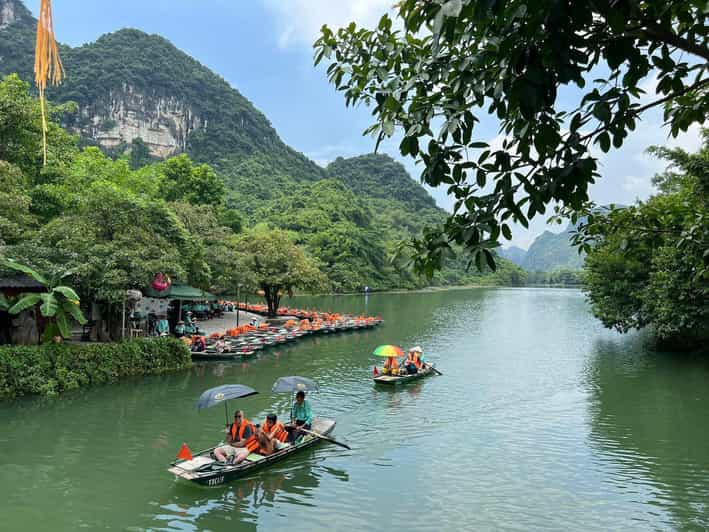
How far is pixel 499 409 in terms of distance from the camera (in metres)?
17.5

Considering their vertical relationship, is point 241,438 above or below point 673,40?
below

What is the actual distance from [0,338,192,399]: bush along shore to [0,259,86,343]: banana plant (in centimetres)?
83

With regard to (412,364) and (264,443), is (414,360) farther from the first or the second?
(264,443)

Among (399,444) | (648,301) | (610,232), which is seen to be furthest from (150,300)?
(648,301)

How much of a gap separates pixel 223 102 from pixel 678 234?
158469 mm

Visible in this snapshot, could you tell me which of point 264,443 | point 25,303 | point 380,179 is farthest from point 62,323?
point 380,179

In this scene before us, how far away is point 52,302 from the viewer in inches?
611

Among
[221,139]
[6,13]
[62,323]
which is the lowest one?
[62,323]

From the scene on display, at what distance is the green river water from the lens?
966cm

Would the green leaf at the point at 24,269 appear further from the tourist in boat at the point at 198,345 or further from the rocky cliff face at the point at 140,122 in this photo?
the rocky cliff face at the point at 140,122

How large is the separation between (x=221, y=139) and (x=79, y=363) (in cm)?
12792

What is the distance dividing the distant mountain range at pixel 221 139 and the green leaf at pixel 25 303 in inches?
2322

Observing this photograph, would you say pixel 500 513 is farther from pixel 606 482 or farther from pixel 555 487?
pixel 606 482

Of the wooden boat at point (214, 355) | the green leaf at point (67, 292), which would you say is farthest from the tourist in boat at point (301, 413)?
the wooden boat at point (214, 355)
